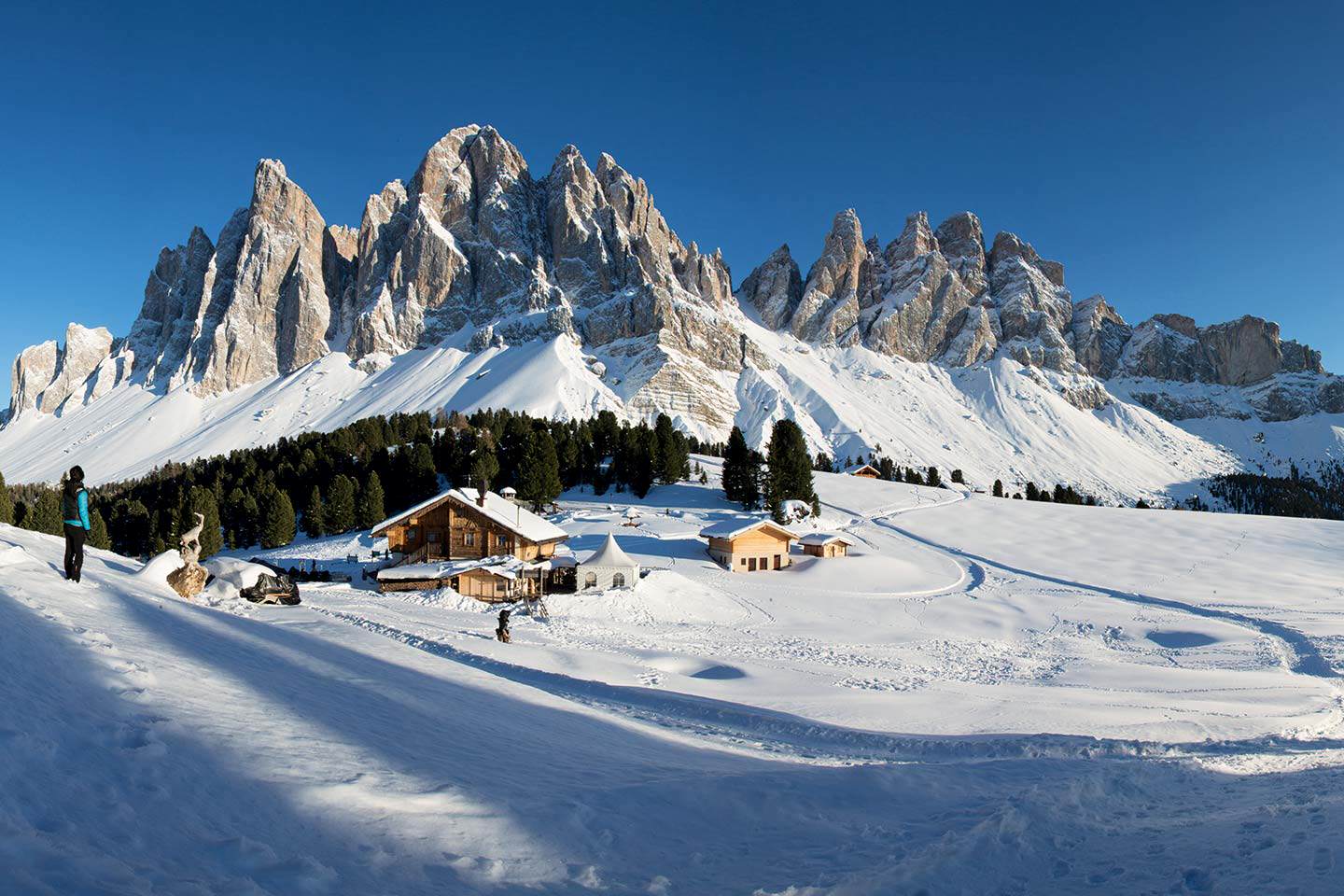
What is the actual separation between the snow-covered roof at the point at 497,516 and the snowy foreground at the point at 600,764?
67.3ft

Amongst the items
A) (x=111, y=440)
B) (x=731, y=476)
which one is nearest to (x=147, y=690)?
(x=731, y=476)

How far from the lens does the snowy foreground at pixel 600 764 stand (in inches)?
167

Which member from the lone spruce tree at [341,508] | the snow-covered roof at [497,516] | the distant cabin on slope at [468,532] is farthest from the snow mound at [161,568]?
the lone spruce tree at [341,508]

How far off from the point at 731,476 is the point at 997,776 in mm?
58670

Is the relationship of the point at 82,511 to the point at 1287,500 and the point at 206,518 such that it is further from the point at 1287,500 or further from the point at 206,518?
the point at 1287,500

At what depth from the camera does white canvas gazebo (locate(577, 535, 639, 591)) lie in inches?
1334

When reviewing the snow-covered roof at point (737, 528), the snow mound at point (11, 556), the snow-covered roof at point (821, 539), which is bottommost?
the snow-covered roof at point (821, 539)

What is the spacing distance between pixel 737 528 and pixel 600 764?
38.2 meters

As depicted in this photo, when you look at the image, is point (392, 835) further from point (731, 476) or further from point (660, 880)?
point (731, 476)

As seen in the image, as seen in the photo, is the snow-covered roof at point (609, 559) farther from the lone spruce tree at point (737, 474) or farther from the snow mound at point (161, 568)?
the lone spruce tree at point (737, 474)

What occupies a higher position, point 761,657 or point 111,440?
point 111,440

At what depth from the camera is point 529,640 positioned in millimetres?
21578

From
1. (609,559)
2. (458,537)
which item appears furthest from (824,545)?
(458,537)

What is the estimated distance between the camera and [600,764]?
7543 millimetres
